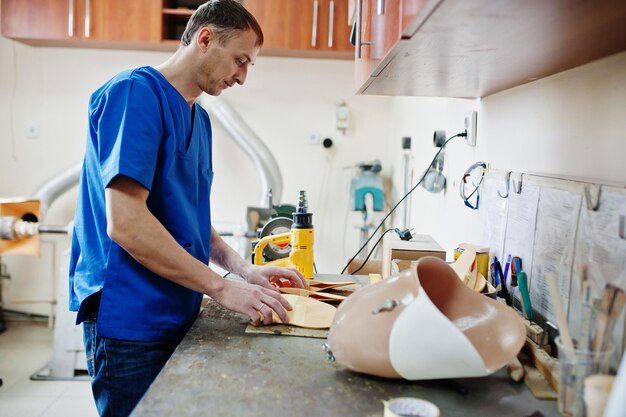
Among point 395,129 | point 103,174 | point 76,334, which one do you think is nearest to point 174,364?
point 103,174

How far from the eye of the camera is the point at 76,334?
2.80 metres

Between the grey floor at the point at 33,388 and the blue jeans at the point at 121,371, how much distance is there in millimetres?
1487

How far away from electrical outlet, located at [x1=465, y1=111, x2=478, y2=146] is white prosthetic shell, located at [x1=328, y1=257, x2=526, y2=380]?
757mm

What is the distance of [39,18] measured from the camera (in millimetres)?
3270

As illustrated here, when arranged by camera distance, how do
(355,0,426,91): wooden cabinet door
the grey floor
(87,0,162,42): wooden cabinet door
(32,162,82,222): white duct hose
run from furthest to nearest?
(32,162,82,222): white duct hose < (87,0,162,42): wooden cabinet door < the grey floor < (355,0,426,91): wooden cabinet door

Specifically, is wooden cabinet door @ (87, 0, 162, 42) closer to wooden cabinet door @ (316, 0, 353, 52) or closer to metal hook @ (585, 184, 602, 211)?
wooden cabinet door @ (316, 0, 353, 52)

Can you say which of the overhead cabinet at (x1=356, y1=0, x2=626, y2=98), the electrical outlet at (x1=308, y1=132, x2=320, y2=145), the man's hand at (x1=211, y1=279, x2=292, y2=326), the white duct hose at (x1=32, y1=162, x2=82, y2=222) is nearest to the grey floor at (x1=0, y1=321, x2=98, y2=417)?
the white duct hose at (x1=32, y1=162, x2=82, y2=222)

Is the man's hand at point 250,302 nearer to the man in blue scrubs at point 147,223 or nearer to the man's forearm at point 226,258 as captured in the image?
the man in blue scrubs at point 147,223

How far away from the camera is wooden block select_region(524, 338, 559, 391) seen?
86cm

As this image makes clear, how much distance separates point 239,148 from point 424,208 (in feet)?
5.62

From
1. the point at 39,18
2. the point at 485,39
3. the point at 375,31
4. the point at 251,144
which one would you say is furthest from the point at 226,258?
the point at 39,18

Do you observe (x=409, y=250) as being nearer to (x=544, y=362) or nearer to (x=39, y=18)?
(x=544, y=362)

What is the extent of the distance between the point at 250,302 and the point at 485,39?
0.69 metres

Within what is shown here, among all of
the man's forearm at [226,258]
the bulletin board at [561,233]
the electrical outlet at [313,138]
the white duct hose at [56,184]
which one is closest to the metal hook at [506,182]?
the bulletin board at [561,233]
